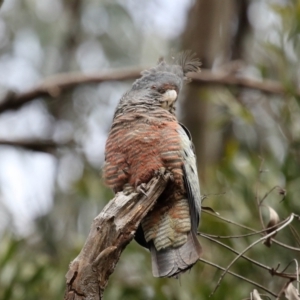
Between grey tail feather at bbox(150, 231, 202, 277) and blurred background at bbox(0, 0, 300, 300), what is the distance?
0.42m

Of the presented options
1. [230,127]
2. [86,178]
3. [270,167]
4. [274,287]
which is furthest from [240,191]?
[230,127]

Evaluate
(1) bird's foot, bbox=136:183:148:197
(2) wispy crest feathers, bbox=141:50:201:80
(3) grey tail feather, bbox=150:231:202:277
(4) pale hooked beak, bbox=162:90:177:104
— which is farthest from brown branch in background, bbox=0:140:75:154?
(3) grey tail feather, bbox=150:231:202:277

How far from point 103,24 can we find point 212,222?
18.0 ft

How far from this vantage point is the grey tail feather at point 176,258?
10.8ft

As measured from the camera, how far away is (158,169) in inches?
140

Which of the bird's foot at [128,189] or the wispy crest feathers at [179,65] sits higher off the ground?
the wispy crest feathers at [179,65]

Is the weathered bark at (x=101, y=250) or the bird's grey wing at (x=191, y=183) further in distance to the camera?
the bird's grey wing at (x=191, y=183)

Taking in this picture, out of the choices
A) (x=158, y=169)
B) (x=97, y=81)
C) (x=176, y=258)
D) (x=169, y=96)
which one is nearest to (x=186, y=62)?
(x=169, y=96)

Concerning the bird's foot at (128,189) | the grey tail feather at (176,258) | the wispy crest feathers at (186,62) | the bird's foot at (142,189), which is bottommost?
the grey tail feather at (176,258)

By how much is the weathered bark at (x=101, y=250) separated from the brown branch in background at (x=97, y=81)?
11.8 ft

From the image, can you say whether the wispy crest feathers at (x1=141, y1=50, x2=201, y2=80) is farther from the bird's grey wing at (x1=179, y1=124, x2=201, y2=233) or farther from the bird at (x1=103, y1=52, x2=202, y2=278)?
the bird's grey wing at (x1=179, y1=124, x2=201, y2=233)

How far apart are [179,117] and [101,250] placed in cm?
571

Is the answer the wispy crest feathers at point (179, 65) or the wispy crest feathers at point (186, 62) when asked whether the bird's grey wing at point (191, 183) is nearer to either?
the wispy crest feathers at point (179, 65)

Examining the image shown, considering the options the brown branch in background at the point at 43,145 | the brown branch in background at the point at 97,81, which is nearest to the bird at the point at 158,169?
the brown branch in background at the point at 43,145
